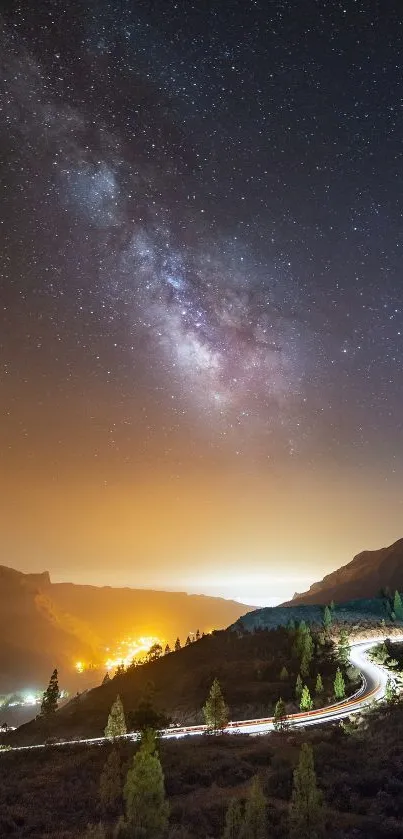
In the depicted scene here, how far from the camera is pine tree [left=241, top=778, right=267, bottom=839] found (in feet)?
46.5

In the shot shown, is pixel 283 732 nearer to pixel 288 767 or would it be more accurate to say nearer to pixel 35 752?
pixel 288 767

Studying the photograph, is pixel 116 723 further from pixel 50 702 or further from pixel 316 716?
pixel 50 702

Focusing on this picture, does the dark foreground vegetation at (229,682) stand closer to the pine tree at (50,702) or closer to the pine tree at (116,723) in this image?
the pine tree at (50,702)

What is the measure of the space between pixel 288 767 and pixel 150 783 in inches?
489

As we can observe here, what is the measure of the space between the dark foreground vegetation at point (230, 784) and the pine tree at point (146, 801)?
60cm

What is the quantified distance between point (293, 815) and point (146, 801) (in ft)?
18.7

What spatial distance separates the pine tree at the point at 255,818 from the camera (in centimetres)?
1417

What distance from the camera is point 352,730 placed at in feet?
123

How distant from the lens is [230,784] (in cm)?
2567

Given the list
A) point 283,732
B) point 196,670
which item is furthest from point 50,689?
point 283,732

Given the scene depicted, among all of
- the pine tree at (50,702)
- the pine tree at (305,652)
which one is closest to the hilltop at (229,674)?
the pine tree at (305,652)

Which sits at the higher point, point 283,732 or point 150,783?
point 150,783

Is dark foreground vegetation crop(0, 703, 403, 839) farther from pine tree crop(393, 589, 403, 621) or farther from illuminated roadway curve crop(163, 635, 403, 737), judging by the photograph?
pine tree crop(393, 589, 403, 621)

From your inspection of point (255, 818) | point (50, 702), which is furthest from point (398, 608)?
point (255, 818)
